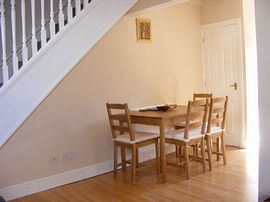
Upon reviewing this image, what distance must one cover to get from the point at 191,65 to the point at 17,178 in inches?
132

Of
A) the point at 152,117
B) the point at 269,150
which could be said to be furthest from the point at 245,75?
the point at 269,150

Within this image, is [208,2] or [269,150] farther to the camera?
[208,2]

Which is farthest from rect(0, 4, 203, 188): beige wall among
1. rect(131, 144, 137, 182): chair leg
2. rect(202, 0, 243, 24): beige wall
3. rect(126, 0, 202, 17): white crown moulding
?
rect(131, 144, 137, 182): chair leg

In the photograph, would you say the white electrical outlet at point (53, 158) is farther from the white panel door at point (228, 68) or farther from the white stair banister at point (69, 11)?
the white panel door at point (228, 68)

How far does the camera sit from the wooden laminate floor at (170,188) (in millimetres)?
3242

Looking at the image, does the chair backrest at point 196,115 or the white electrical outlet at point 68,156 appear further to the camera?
the white electrical outlet at point 68,156

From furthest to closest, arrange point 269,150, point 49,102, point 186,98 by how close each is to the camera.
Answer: point 186,98
point 49,102
point 269,150

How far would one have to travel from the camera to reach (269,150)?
92.0 inches

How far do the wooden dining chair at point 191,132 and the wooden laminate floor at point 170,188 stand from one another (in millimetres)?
240

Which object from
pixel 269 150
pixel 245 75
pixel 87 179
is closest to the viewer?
pixel 269 150

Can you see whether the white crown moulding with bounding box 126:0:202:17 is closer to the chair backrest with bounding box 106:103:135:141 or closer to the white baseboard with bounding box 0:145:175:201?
the chair backrest with bounding box 106:103:135:141

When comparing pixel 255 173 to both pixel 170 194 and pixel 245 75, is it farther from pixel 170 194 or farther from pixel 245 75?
pixel 245 75

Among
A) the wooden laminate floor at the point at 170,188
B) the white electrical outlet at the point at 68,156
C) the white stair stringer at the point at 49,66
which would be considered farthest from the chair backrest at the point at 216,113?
the white electrical outlet at the point at 68,156

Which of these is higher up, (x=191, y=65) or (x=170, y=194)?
(x=191, y=65)
